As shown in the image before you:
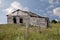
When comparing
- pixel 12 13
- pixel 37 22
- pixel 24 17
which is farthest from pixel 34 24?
pixel 12 13

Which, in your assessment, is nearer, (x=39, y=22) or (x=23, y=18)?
(x=39, y=22)

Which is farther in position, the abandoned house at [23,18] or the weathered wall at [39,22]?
Answer: the abandoned house at [23,18]

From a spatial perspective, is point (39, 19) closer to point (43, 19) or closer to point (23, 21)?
point (43, 19)

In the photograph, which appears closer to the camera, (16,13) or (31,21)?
(31,21)

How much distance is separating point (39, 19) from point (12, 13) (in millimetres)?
7919

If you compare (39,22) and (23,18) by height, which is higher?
(23,18)

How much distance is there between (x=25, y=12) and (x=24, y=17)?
1.23 metres

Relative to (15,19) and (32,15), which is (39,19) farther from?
(15,19)

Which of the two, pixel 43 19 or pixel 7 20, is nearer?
pixel 43 19

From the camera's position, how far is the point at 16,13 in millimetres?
43719

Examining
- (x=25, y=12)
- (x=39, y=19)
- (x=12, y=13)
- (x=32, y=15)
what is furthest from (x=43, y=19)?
(x=12, y=13)

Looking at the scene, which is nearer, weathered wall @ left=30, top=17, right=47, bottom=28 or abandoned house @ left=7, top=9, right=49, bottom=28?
weathered wall @ left=30, top=17, right=47, bottom=28

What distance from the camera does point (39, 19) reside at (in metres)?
38.9

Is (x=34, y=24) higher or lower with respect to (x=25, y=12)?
lower
